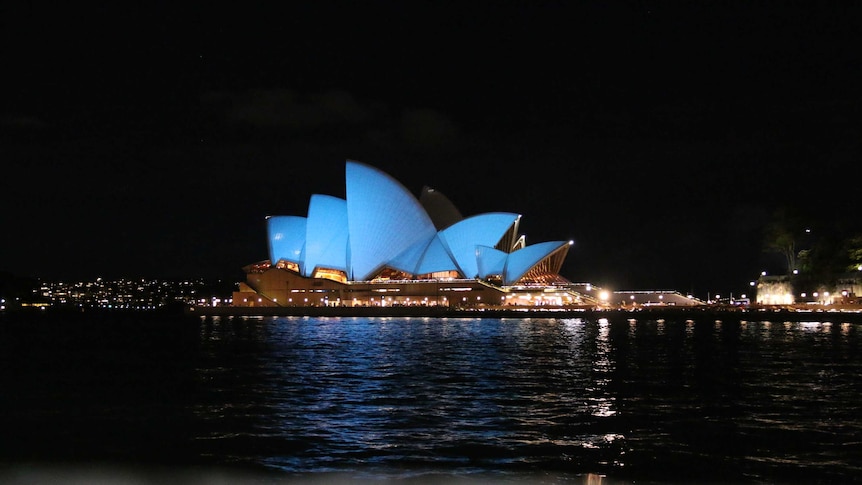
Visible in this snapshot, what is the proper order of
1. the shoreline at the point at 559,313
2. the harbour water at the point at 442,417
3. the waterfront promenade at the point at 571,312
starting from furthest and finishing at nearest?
the shoreline at the point at 559,313, the waterfront promenade at the point at 571,312, the harbour water at the point at 442,417

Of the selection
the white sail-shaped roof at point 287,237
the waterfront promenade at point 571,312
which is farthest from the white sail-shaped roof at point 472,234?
the white sail-shaped roof at point 287,237

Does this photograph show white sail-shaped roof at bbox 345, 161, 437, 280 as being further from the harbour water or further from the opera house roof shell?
the harbour water

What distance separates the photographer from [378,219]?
72.1 meters

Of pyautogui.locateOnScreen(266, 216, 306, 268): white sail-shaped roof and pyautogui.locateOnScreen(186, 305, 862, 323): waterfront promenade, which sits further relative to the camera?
pyautogui.locateOnScreen(266, 216, 306, 268): white sail-shaped roof

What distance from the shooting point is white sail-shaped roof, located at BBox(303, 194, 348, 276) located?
75.9 m

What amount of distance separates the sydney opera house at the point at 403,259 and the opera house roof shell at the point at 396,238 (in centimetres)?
10

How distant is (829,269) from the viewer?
69.8 m

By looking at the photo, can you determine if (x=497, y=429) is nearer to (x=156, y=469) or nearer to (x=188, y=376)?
(x=156, y=469)

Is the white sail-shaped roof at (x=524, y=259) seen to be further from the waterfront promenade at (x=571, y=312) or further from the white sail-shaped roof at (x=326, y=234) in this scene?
the white sail-shaped roof at (x=326, y=234)

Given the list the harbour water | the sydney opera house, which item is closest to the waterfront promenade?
the sydney opera house

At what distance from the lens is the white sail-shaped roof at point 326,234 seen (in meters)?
75.9

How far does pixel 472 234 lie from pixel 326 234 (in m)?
14.7

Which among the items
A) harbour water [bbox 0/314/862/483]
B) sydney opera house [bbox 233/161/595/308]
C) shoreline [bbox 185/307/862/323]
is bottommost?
harbour water [bbox 0/314/862/483]

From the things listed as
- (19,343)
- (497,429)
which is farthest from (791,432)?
(19,343)
